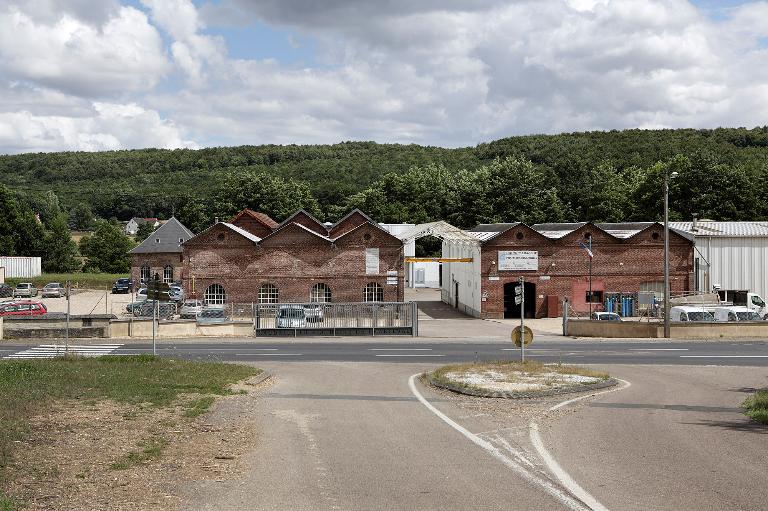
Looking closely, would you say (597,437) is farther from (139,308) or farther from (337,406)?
(139,308)

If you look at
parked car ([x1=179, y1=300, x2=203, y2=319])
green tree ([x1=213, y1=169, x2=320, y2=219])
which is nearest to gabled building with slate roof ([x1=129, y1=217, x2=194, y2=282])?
green tree ([x1=213, y1=169, x2=320, y2=219])

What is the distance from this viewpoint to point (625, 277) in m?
62.0

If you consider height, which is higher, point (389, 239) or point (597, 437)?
point (389, 239)

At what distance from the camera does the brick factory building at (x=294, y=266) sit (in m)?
61.6

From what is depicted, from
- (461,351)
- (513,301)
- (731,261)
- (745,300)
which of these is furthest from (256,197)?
(461,351)

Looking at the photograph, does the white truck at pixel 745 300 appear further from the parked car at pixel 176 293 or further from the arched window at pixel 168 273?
the arched window at pixel 168 273

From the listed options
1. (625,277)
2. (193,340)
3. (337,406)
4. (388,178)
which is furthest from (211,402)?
(388,178)

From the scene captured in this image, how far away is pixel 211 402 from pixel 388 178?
100 metres

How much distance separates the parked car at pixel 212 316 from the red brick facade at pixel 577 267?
20.8 metres

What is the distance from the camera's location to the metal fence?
47.2 m

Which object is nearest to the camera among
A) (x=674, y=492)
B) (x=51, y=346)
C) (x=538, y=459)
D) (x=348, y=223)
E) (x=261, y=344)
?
(x=674, y=492)

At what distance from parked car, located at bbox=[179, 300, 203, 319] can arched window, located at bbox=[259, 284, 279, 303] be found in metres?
4.57

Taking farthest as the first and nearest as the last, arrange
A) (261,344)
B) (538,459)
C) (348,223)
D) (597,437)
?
(348,223) → (261,344) → (597,437) → (538,459)

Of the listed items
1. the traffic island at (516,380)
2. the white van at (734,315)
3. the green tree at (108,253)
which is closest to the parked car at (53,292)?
the green tree at (108,253)
